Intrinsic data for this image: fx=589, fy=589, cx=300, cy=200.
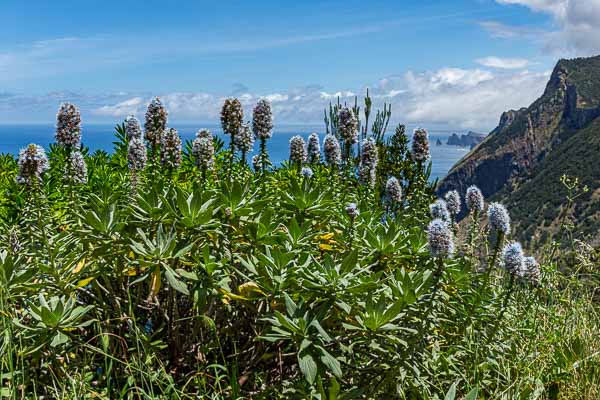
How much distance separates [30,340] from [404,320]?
1835mm

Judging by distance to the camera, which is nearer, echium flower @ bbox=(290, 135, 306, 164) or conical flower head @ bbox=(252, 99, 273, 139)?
conical flower head @ bbox=(252, 99, 273, 139)

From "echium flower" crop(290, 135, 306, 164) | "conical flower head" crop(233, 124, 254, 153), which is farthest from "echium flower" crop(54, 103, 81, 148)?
"echium flower" crop(290, 135, 306, 164)

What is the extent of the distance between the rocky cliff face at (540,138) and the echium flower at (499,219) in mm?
101431

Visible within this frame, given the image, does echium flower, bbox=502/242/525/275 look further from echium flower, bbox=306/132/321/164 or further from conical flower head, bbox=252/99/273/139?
echium flower, bbox=306/132/321/164

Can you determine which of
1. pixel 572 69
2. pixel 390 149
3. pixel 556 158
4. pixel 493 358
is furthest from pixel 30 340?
pixel 572 69

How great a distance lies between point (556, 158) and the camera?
341 ft

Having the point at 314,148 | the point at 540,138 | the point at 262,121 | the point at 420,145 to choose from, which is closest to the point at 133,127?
the point at 262,121

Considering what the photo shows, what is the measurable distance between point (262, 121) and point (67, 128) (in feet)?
5.15

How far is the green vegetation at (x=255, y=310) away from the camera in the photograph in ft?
8.93

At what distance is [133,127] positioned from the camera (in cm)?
514

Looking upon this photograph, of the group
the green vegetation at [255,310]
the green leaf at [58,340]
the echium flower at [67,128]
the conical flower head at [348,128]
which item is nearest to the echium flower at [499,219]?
the green vegetation at [255,310]

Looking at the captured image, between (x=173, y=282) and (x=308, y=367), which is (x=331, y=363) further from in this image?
(x=173, y=282)

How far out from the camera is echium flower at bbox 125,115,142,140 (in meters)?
5.11

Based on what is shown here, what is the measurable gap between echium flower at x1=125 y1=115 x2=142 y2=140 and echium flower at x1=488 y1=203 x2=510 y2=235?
122 inches
